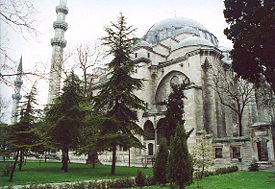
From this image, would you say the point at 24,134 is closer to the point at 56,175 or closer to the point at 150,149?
the point at 56,175

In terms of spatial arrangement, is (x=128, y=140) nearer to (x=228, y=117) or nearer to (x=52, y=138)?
(x=52, y=138)

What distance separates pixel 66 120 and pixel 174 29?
31642mm

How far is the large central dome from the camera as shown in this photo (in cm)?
4302

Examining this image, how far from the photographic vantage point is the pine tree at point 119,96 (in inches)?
582

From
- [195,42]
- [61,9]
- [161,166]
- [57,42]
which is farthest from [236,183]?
[61,9]

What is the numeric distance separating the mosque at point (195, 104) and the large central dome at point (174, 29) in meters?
3.07

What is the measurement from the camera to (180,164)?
8875mm

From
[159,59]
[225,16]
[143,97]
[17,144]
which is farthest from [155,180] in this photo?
[159,59]

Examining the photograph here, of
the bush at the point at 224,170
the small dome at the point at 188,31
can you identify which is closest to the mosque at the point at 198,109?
the small dome at the point at 188,31

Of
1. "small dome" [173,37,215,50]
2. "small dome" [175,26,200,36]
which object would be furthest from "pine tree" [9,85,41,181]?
"small dome" [175,26,200,36]

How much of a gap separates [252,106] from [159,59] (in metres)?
13.3

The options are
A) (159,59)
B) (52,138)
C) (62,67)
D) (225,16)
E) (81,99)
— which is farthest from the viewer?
(159,59)

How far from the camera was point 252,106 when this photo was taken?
106ft

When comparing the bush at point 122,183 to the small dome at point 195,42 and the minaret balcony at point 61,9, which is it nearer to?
the small dome at point 195,42
